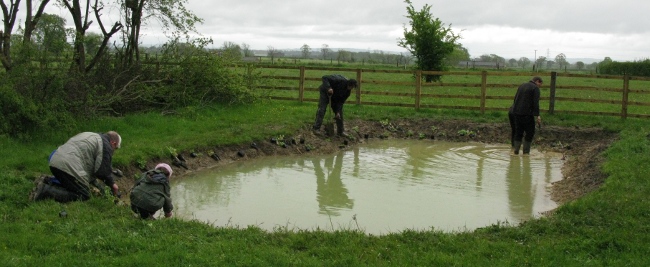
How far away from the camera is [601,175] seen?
10.4 metres

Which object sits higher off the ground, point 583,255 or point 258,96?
point 258,96

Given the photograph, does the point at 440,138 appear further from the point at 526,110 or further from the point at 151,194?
the point at 151,194

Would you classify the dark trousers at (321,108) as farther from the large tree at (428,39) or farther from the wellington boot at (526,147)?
the large tree at (428,39)

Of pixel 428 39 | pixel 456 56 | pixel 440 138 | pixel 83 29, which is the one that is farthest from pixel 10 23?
pixel 456 56

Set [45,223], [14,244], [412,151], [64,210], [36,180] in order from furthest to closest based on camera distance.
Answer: [412,151] → [36,180] → [64,210] → [45,223] → [14,244]

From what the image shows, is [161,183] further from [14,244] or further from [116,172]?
[116,172]

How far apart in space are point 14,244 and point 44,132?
555 centimetres

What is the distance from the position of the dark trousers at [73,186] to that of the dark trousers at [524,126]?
9.30 metres

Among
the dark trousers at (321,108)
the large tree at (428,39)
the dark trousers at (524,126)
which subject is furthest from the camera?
the large tree at (428,39)

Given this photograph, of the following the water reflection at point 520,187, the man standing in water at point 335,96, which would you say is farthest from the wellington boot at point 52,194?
the man standing in water at point 335,96

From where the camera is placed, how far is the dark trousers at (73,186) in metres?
8.04

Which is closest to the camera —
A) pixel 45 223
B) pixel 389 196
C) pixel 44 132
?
pixel 45 223

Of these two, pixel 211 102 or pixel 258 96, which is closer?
pixel 211 102

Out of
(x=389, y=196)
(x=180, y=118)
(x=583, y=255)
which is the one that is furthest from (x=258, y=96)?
(x=583, y=255)
